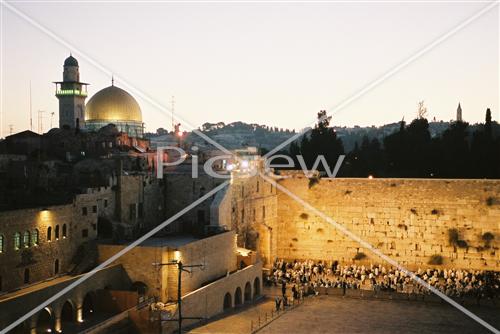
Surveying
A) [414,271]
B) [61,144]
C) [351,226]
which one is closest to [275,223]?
[351,226]

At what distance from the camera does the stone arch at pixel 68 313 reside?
1851cm

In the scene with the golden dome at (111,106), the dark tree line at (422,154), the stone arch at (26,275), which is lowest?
the stone arch at (26,275)

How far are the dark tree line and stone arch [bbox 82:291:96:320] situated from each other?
23702 mm

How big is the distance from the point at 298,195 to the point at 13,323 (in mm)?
18602

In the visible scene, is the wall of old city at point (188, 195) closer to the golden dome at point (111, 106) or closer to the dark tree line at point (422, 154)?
the golden dome at point (111, 106)

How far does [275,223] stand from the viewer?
32719 mm

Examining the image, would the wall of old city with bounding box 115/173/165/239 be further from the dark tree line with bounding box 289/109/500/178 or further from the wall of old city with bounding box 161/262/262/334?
the dark tree line with bounding box 289/109/500/178

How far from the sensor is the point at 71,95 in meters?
43.1

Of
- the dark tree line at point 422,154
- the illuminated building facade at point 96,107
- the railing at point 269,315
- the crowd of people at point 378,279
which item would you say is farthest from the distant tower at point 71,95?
the railing at point 269,315

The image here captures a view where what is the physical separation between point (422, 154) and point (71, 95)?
76.1 feet

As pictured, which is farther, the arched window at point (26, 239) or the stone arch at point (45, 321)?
the arched window at point (26, 239)

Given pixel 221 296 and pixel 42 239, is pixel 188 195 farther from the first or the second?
pixel 42 239

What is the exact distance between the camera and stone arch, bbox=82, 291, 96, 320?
19578mm

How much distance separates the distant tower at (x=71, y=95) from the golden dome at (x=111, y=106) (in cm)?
161
